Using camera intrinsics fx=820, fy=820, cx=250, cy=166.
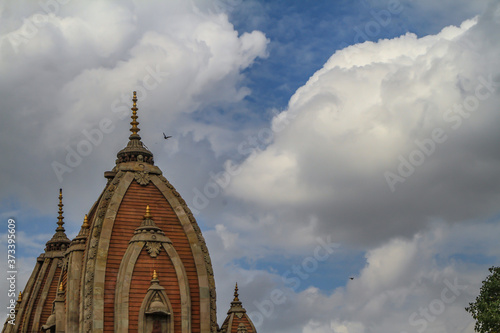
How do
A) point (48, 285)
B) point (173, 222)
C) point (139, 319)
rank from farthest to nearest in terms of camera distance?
point (48, 285)
point (173, 222)
point (139, 319)

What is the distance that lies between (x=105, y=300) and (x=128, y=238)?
4433mm

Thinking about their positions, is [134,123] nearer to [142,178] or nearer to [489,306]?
[142,178]

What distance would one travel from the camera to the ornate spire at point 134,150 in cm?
5622

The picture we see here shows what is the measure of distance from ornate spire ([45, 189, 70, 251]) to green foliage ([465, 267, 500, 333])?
34.0 meters

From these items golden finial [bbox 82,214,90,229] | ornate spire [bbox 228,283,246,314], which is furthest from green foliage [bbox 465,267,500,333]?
golden finial [bbox 82,214,90,229]

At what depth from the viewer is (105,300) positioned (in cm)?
4984

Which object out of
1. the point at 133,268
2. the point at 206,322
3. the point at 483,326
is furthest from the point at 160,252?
→ the point at 483,326

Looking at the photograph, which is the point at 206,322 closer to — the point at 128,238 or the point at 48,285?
the point at 128,238

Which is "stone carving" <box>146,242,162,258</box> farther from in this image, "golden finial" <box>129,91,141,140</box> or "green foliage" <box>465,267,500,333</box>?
"green foliage" <box>465,267,500,333</box>

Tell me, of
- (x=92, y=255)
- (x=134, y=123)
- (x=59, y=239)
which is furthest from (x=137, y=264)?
(x=59, y=239)

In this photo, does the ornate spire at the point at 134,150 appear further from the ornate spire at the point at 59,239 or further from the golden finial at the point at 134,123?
the ornate spire at the point at 59,239

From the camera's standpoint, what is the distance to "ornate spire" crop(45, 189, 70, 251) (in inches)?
2793

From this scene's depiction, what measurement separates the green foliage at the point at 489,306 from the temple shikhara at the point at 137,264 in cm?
1771

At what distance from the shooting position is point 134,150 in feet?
185
